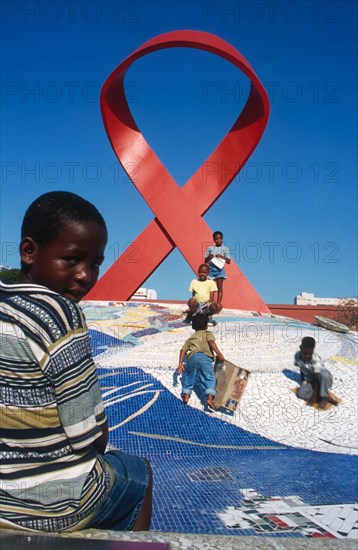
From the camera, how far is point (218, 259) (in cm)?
891

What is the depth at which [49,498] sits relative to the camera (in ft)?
3.45

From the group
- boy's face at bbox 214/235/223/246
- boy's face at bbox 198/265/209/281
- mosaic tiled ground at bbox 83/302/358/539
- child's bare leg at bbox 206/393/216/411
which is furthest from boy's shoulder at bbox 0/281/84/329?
boy's face at bbox 214/235/223/246

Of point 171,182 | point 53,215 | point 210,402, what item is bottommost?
point 210,402

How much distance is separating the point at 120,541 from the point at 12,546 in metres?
0.22

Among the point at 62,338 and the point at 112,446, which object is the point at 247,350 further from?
the point at 62,338

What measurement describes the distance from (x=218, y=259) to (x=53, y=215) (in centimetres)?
774

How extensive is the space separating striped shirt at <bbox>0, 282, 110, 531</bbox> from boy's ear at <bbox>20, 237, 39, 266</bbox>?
203 millimetres

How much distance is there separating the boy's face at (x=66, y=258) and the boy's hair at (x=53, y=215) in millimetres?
13

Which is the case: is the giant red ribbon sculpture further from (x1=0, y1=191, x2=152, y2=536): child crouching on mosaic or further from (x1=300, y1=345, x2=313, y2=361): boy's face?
(x1=0, y1=191, x2=152, y2=536): child crouching on mosaic

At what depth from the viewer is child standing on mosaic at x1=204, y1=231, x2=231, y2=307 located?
8.88 meters

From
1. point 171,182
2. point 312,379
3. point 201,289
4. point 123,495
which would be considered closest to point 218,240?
point 201,289

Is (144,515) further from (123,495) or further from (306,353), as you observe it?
(306,353)

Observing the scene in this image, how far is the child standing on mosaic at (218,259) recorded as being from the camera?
8883mm

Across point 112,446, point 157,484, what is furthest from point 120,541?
point 112,446
